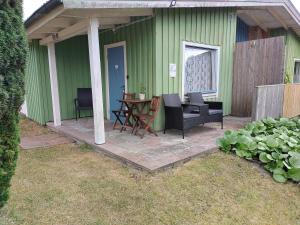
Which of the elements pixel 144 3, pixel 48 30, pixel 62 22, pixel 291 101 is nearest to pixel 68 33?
pixel 62 22

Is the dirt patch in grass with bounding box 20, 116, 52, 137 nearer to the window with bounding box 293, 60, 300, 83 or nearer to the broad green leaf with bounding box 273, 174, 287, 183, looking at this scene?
the broad green leaf with bounding box 273, 174, 287, 183

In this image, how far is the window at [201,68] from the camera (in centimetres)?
570

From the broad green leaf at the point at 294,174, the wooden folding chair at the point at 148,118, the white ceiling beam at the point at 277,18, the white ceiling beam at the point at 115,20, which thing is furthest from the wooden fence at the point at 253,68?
the white ceiling beam at the point at 115,20

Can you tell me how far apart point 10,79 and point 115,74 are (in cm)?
448

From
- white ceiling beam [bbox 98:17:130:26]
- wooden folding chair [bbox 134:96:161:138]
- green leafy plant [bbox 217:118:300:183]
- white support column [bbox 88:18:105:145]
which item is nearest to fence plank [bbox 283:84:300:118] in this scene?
green leafy plant [bbox 217:118:300:183]

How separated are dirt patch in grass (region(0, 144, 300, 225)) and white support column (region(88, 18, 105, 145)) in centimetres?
67

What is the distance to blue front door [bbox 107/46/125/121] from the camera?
592cm

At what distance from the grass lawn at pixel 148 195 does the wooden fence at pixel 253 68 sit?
3.32m

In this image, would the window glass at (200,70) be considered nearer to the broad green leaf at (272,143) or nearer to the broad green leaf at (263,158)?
the broad green leaf at (272,143)

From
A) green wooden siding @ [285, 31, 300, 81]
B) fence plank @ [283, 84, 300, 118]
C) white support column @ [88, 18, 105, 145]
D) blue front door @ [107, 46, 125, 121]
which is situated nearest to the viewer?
white support column @ [88, 18, 105, 145]

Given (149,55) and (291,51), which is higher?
(291,51)

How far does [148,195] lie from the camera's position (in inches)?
112

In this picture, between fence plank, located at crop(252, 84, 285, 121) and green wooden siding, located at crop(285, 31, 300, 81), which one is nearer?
fence plank, located at crop(252, 84, 285, 121)

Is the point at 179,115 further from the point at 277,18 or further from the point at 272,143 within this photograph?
the point at 277,18
